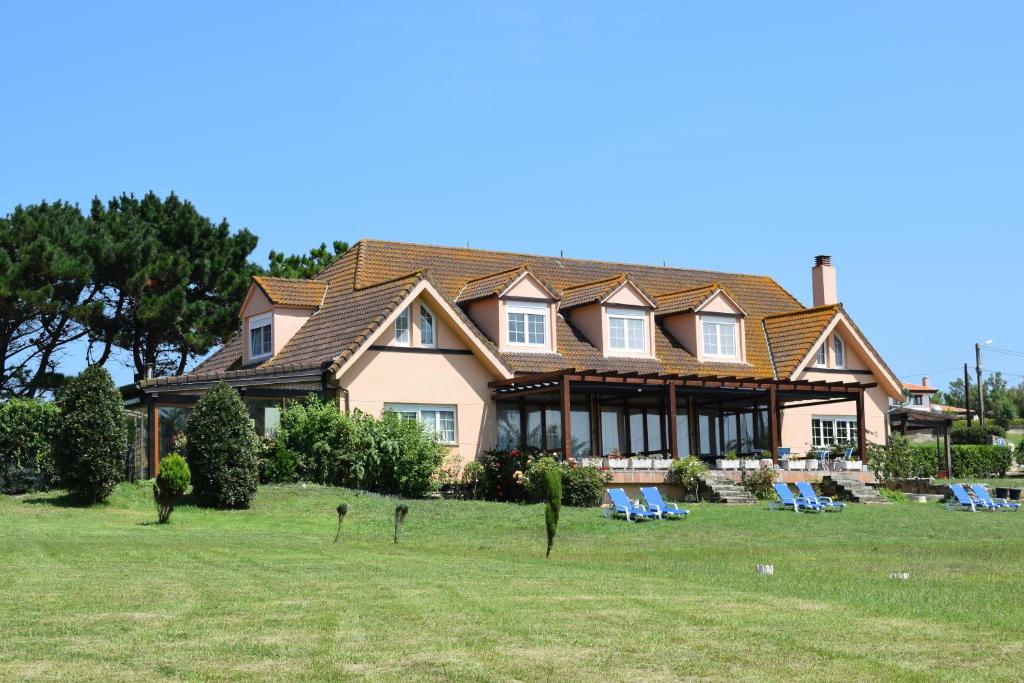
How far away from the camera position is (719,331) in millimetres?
41906

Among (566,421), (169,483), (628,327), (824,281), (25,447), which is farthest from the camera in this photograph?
(824,281)

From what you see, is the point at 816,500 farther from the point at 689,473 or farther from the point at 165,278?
the point at 165,278

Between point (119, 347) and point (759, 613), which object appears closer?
point (759, 613)

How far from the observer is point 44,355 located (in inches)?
1950

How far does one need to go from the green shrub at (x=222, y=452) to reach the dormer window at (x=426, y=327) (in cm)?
775

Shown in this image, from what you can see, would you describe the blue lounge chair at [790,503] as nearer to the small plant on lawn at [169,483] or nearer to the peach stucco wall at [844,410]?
the peach stucco wall at [844,410]

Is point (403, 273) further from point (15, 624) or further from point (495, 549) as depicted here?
point (15, 624)

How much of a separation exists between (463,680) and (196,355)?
44.1 meters

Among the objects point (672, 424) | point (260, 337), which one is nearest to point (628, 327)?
point (672, 424)

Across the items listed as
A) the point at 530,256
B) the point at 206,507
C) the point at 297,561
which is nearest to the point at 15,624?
the point at 297,561

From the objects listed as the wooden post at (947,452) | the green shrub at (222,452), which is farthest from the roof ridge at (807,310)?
the green shrub at (222,452)

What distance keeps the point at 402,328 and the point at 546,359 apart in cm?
482

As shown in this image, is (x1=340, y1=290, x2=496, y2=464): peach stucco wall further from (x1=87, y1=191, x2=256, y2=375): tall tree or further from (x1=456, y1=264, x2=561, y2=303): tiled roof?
(x1=87, y1=191, x2=256, y2=375): tall tree

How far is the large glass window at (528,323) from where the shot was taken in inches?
1490
